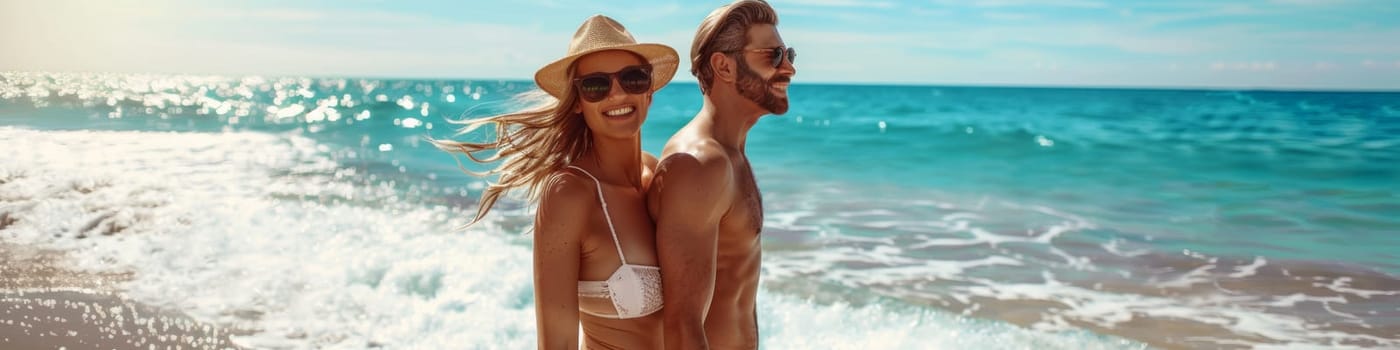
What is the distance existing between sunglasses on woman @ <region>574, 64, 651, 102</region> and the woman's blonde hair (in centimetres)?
7

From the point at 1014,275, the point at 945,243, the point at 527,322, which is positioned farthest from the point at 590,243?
the point at 945,243

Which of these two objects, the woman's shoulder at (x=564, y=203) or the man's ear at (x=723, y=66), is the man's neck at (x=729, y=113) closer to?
the man's ear at (x=723, y=66)

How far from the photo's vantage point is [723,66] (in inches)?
121

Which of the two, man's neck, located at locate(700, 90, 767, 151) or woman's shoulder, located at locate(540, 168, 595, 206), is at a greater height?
man's neck, located at locate(700, 90, 767, 151)

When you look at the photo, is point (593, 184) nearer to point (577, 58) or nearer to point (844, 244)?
point (577, 58)

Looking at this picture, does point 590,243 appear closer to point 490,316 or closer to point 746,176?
point 746,176

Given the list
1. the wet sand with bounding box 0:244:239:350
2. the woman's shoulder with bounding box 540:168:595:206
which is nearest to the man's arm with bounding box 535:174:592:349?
the woman's shoulder with bounding box 540:168:595:206

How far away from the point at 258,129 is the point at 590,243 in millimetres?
31547

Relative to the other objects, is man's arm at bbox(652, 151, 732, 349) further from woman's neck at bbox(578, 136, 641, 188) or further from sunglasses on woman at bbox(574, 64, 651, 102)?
sunglasses on woman at bbox(574, 64, 651, 102)

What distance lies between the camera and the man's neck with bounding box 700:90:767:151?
307 centimetres

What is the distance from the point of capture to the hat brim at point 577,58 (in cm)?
271

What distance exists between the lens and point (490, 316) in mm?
7668

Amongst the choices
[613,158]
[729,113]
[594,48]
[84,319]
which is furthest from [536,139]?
[84,319]

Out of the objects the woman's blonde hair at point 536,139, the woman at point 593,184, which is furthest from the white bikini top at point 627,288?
the woman's blonde hair at point 536,139
